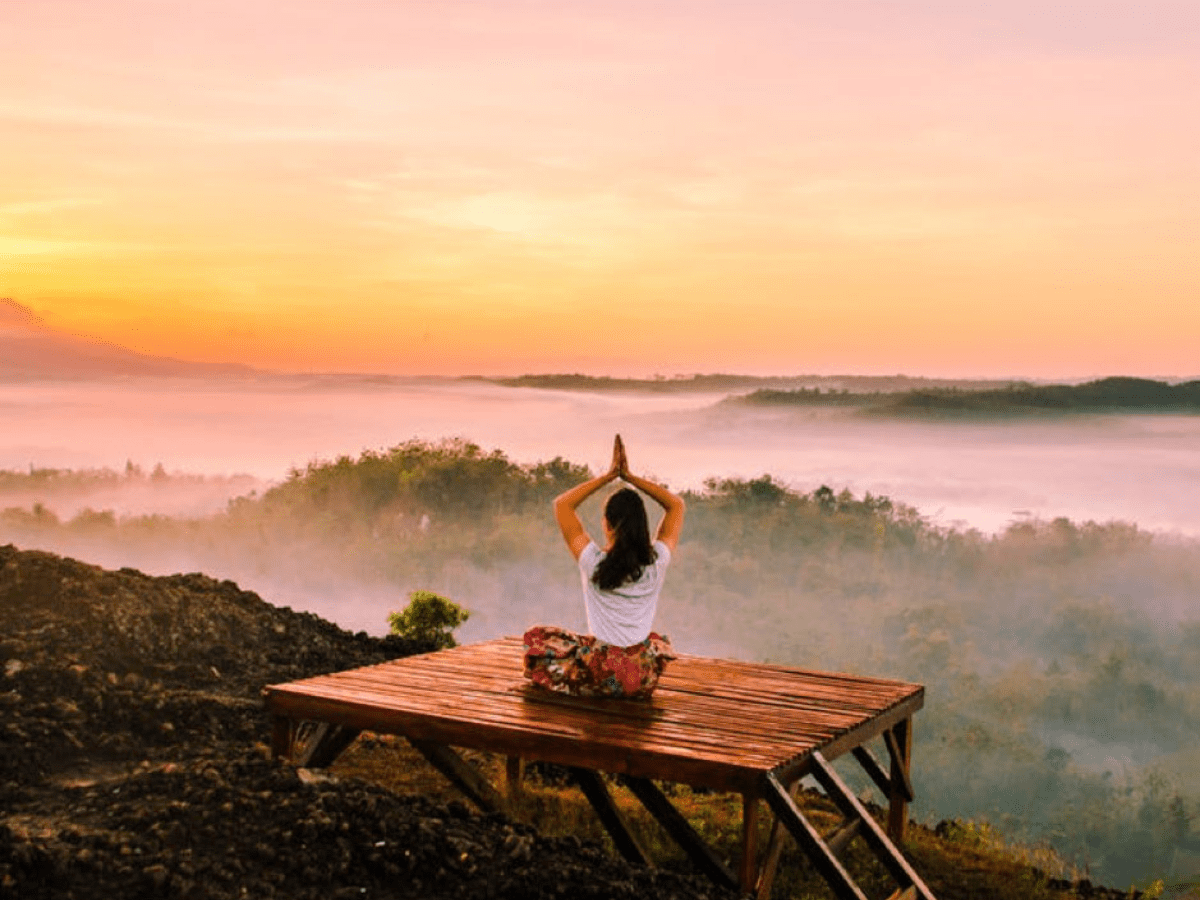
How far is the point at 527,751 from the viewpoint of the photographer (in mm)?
6367

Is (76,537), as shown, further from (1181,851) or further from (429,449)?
(1181,851)

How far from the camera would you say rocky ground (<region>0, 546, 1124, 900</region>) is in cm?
562

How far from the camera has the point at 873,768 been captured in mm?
7977

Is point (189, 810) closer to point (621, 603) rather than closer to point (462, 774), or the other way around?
point (462, 774)

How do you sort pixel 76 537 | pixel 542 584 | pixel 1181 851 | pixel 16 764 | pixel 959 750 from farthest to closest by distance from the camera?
pixel 76 537
pixel 542 584
pixel 959 750
pixel 1181 851
pixel 16 764

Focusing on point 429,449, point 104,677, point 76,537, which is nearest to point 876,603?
point 429,449

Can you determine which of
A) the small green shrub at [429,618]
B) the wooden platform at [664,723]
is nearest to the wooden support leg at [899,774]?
the wooden platform at [664,723]

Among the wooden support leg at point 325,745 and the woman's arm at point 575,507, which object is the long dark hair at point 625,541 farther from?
the wooden support leg at point 325,745

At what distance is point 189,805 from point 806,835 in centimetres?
256

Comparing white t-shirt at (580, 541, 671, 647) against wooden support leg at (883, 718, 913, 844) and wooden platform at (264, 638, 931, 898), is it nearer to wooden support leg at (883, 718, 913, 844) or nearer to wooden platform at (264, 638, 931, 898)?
wooden platform at (264, 638, 931, 898)

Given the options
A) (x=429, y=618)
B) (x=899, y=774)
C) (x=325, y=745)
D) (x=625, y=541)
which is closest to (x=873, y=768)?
(x=899, y=774)

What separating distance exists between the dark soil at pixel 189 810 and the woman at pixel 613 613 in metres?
0.96

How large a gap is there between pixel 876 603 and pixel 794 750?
16.4 m

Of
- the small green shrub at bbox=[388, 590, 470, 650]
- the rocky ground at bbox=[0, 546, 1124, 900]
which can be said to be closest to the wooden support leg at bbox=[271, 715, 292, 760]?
the rocky ground at bbox=[0, 546, 1124, 900]
